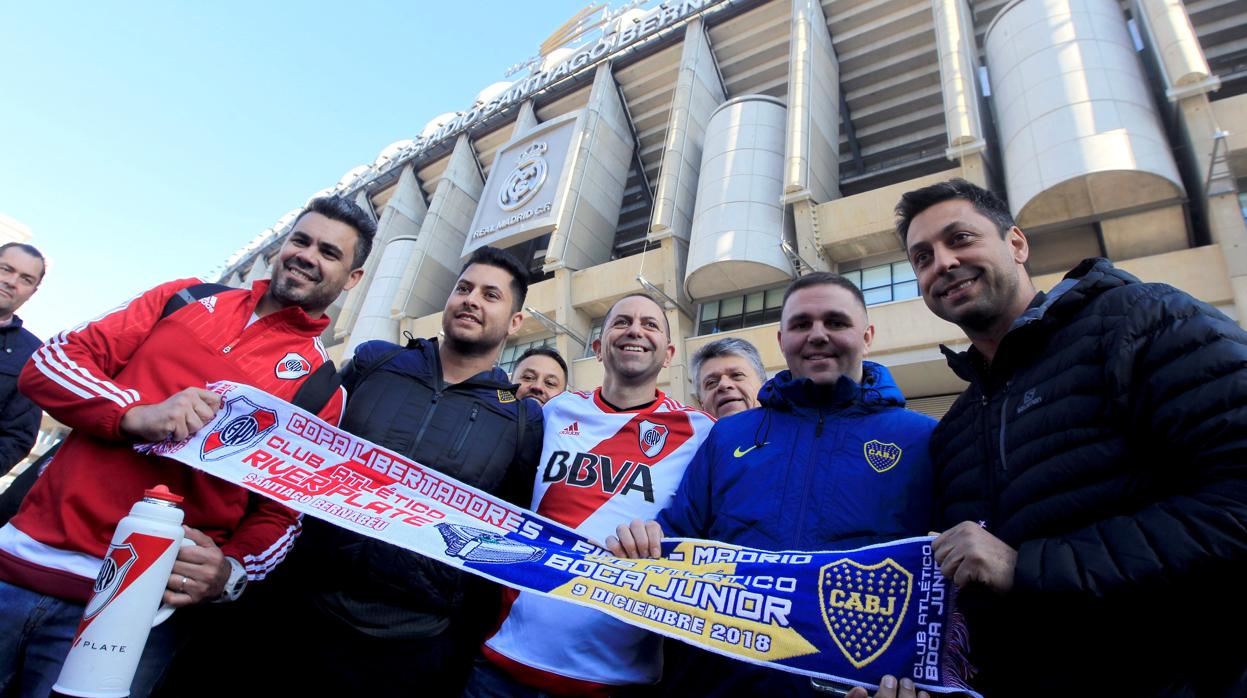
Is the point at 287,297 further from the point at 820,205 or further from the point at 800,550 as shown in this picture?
the point at 820,205

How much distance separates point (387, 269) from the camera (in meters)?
28.9

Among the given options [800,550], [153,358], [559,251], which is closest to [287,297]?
[153,358]

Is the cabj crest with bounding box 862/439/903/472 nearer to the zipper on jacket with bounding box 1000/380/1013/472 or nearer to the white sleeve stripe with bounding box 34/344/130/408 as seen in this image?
the zipper on jacket with bounding box 1000/380/1013/472

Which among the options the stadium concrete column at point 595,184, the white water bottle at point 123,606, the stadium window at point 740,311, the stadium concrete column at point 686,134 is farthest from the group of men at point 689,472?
the stadium concrete column at point 595,184

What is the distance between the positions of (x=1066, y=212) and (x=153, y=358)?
19.0 metres

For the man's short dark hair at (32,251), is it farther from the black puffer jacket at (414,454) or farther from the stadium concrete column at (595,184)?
the stadium concrete column at (595,184)

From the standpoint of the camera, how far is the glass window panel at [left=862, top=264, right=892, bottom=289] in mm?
18469

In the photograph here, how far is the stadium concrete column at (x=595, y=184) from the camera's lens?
23047 mm

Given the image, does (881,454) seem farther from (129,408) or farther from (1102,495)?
(129,408)

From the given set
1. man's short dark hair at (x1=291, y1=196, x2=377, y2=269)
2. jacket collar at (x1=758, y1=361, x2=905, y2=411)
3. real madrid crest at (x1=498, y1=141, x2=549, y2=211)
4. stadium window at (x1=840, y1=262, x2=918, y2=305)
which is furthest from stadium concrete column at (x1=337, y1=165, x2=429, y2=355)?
jacket collar at (x1=758, y1=361, x2=905, y2=411)

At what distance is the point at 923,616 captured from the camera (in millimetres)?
1885

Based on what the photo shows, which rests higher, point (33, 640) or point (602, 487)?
point (602, 487)

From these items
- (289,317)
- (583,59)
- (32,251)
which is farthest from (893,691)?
(583,59)

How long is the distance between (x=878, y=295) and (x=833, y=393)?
17181 millimetres
